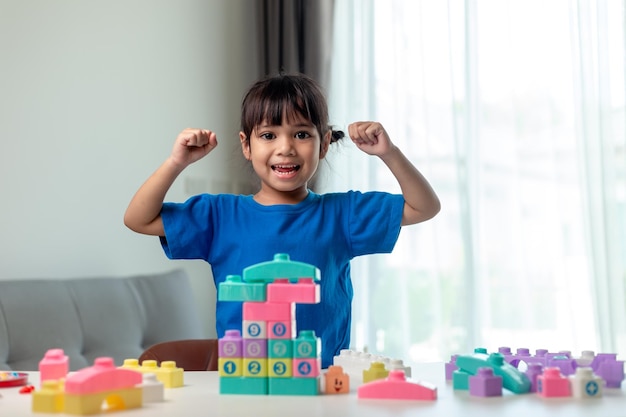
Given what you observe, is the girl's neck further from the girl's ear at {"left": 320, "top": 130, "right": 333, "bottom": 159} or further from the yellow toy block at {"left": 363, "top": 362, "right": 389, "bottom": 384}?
the yellow toy block at {"left": 363, "top": 362, "right": 389, "bottom": 384}

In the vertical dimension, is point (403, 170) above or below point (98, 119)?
below

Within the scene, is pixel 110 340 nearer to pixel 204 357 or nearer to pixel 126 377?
pixel 204 357

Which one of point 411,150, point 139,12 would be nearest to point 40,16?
point 139,12

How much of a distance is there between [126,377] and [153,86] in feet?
7.77

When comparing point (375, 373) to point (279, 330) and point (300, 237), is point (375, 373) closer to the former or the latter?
point (279, 330)

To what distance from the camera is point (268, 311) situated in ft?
3.49

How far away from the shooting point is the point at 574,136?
11.0ft

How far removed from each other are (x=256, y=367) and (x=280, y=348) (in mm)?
41

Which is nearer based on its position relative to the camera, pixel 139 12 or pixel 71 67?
pixel 71 67

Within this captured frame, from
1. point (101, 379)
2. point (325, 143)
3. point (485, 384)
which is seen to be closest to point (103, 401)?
point (101, 379)

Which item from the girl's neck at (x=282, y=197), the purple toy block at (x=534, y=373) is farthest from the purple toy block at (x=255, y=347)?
the girl's neck at (x=282, y=197)

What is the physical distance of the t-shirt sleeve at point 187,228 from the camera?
166 cm

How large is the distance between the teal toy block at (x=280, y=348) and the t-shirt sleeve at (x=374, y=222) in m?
0.64

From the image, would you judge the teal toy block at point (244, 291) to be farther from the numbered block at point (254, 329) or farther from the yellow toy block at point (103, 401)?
the yellow toy block at point (103, 401)
